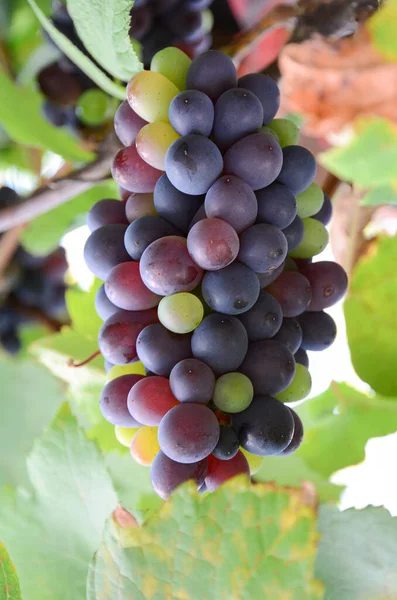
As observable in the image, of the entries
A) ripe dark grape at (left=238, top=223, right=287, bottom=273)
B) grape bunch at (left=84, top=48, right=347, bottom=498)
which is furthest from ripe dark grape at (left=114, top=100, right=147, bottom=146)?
ripe dark grape at (left=238, top=223, right=287, bottom=273)

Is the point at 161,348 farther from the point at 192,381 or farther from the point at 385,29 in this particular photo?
the point at 385,29

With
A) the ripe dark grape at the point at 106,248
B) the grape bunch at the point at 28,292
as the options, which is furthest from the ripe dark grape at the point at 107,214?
the grape bunch at the point at 28,292

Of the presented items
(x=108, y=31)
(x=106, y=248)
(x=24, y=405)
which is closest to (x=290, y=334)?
(x=106, y=248)

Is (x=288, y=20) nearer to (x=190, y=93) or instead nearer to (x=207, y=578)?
(x=190, y=93)

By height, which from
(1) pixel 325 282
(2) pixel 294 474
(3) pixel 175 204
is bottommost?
(2) pixel 294 474

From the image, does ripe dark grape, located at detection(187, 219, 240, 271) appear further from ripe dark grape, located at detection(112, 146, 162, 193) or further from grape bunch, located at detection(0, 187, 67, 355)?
grape bunch, located at detection(0, 187, 67, 355)

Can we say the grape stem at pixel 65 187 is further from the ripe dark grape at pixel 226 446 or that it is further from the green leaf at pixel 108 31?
the ripe dark grape at pixel 226 446

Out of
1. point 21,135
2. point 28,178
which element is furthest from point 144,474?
point 28,178
